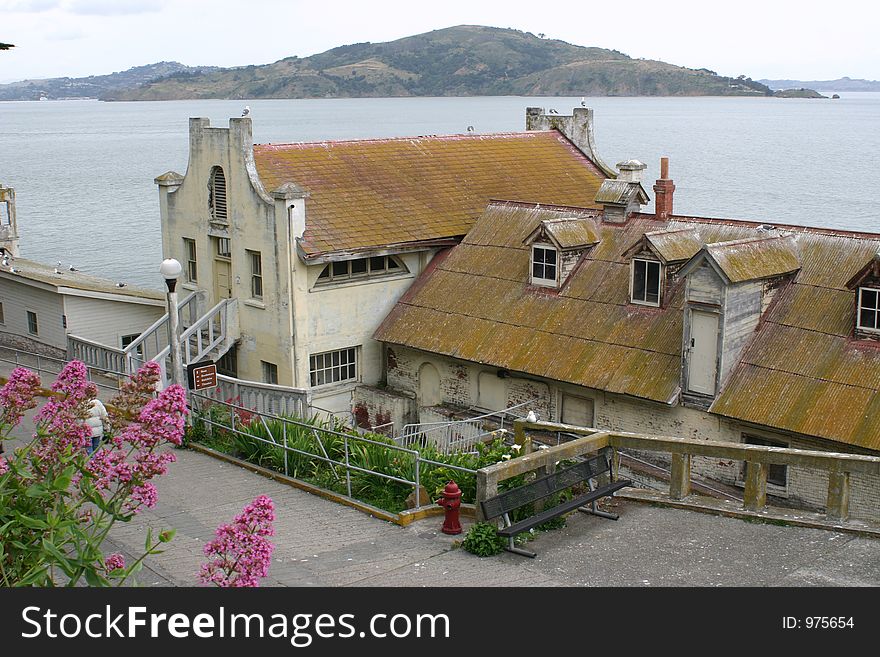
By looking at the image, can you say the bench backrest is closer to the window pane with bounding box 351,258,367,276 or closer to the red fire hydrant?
the red fire hydrant

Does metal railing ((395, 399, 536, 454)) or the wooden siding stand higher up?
the wooden siding

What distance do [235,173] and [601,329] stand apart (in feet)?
34.4

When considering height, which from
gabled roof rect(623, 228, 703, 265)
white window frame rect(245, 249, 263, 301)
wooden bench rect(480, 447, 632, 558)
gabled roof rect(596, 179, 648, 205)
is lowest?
wooden bench rect(480, 447, 632, 558)

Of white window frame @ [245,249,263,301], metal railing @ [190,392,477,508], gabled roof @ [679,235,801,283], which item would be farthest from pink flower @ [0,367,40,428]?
white window frame @ [245,249,263,301]

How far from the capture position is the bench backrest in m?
13.6

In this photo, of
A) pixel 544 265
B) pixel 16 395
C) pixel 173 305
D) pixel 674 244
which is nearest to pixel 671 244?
pixel 674 244

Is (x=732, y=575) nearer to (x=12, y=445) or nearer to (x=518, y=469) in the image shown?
(x=518, y=469)

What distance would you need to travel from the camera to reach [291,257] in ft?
91.5

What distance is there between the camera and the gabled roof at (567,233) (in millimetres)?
27469

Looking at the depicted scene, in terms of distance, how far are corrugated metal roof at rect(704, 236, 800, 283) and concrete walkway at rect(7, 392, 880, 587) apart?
8.00 m

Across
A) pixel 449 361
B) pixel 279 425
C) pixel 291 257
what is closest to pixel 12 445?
pixel 279 425

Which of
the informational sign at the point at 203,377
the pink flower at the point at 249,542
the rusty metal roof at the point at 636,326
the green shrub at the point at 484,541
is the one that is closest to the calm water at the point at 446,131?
the rusty metal roof at the point at 636,326

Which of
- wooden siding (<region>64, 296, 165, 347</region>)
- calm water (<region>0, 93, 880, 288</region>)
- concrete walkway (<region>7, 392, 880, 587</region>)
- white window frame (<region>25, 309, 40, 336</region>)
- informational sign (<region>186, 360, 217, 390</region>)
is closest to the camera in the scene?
concrete walkway (<region>7, 392, 880, 587</region>)

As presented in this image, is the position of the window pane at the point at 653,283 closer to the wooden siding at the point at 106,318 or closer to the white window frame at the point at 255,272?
the white window frame at the point at 255,272
